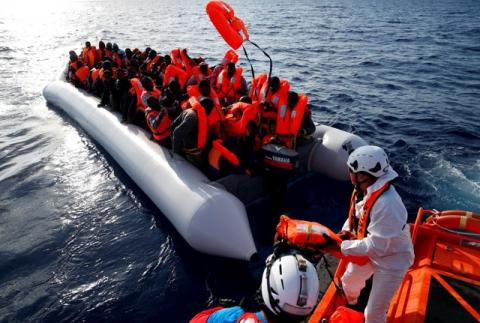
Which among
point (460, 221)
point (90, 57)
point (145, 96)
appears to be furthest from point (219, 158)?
point (90, 57)

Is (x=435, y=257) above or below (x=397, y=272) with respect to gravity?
below

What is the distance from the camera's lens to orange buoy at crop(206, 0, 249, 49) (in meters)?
5.64

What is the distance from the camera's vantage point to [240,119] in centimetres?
496

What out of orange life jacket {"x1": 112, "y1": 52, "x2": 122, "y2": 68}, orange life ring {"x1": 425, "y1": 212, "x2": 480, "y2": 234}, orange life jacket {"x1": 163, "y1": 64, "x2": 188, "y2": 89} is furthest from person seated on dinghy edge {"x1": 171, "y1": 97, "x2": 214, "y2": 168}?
orange life jacket {"x1": 112, "y1": 52, "x2": 122, "y2": 68}

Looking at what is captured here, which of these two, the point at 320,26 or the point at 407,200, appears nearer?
the point at 407,200

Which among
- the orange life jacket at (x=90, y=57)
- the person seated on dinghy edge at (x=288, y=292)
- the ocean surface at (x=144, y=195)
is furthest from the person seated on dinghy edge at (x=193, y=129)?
the orange life jacket at (x=90, y=57)

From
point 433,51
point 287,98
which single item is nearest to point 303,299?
point 287,98

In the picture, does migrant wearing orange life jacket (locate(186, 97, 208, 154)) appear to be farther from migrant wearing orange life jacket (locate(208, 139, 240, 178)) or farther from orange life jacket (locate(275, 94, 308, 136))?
orange life jacket (locate(275, 94, 308, 136))

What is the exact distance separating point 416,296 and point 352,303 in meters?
0.53

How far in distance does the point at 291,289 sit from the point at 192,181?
3183 millimetres

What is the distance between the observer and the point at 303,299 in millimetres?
1538

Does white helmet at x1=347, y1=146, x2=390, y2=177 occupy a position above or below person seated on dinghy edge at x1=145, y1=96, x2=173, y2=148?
above

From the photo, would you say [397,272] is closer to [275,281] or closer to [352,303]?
[352,303]

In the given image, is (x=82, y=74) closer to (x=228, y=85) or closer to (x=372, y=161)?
(x=228, y=85)
